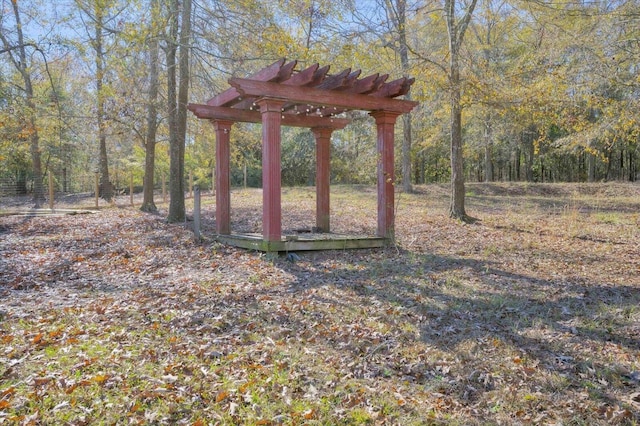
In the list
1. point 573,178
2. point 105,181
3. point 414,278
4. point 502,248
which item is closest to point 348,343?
point 414,278

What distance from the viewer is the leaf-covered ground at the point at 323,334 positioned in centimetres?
286

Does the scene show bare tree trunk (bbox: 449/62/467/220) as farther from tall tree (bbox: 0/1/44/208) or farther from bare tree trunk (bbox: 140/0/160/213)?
tall tree (bbox: 0/1/44/208)

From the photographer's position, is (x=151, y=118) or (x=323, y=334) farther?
(x=151, y=118)

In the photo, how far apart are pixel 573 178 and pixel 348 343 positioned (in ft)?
108

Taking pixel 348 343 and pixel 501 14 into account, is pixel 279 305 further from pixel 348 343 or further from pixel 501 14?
pixel 501 14

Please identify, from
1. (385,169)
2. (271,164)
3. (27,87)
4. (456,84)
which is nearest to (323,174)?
(385,169)

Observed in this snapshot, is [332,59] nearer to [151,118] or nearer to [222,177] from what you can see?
[222,177]

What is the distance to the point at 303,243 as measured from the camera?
7613mm

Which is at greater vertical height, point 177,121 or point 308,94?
point 177,121

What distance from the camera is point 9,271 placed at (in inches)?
258

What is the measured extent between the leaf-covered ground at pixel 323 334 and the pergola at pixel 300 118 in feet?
1.44

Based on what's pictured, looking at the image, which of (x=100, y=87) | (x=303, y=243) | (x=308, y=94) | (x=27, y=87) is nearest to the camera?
(x=308, y=94)

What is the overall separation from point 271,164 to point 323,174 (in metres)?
2.44

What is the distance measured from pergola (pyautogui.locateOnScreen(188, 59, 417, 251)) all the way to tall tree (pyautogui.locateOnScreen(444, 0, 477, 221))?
221 centimetres
